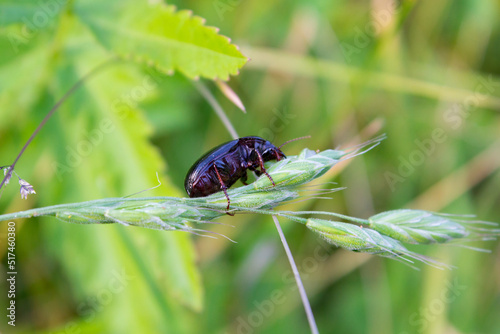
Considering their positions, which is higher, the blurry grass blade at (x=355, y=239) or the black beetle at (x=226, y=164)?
the black beetle at (x=226, y=164)

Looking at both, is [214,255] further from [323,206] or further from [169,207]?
[169,207]

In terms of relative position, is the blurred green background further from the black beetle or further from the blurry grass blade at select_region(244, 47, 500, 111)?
the black beetle

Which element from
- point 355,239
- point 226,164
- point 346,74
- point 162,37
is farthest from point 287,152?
point 355,239

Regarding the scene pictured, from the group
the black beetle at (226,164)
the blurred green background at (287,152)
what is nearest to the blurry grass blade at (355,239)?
the black beetle at (226,164)

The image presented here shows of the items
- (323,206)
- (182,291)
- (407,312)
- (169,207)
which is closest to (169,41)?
(169,207)

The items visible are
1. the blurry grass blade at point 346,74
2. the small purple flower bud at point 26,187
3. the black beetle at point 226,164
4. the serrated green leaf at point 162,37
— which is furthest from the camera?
the blurry grass blade at point 346,74

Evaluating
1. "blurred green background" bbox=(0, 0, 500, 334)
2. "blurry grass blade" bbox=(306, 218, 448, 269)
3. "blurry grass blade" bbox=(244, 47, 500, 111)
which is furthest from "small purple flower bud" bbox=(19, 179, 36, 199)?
"blurry grass blade" bbox=(244, 47, 500, 111)

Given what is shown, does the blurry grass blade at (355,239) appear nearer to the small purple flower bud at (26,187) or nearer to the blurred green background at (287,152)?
the small purple flower bud at (26,187)
